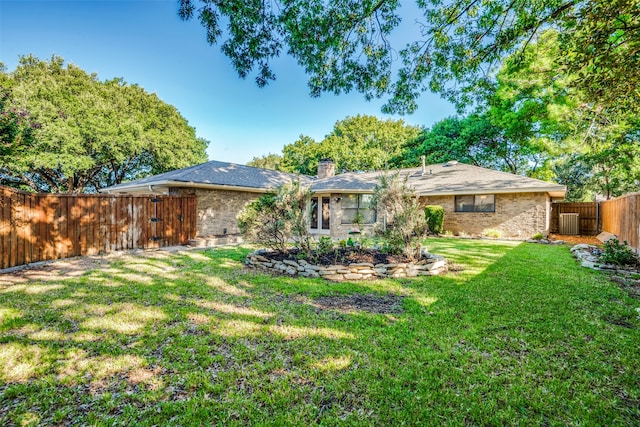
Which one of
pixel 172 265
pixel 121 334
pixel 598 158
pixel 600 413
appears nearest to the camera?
pixel 600 413

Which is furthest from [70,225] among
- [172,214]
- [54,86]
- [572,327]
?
[54,86]

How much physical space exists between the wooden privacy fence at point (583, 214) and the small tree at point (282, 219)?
17687mm

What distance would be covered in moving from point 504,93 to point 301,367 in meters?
17.2

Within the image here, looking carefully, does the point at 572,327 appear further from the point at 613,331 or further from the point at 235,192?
the point at 235,192

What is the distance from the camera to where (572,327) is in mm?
3646

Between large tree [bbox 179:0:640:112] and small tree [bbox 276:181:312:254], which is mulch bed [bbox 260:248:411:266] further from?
large tree [bbox 179:0:640:112]

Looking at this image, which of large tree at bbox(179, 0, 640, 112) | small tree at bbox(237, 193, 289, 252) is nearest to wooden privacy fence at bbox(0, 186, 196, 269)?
small tree at bbox(237, 193, 289, 252)

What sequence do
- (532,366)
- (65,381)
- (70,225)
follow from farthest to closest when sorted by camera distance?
(70,225) → (532,366) → (65,381)

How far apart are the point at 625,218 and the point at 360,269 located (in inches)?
416

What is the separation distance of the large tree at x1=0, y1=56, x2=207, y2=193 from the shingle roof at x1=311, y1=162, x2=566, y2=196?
14643mm

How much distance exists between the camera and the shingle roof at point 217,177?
38.5 feet

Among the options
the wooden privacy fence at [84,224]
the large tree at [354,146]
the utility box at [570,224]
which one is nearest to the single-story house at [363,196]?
the wooden privacy fence at [84,224]

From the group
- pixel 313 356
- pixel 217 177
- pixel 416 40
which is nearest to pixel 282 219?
pixel 313 356

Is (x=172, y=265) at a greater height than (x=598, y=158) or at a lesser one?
lesser
